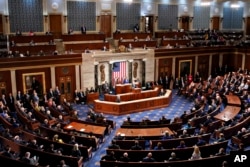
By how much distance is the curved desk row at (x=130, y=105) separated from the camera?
17.2 m

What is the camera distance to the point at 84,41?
75.7ft

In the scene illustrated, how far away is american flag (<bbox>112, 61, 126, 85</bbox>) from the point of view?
22.3m

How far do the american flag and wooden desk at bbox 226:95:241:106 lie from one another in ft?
26.8

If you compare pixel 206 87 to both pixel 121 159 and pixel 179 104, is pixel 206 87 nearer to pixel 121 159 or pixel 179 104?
pixel 179 104

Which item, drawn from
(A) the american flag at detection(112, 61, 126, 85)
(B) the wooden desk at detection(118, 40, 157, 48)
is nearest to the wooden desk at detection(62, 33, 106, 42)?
(B) the wooden desk at detection(118, 40, 157, 48)

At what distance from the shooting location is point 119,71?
2256cm

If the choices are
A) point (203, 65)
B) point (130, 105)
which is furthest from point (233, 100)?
point (203, 65)

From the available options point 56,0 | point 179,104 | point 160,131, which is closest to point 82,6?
point 56,0

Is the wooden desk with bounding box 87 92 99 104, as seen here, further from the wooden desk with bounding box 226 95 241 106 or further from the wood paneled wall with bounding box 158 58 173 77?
the wooden desk with bounding box 226 95 241 106

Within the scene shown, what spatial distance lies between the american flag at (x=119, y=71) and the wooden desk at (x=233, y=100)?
817 cm

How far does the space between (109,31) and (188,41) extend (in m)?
7.08

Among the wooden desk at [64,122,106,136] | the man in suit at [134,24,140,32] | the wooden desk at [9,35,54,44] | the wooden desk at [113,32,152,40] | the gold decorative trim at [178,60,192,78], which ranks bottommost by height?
the wooden desk at [64,122,106,136]

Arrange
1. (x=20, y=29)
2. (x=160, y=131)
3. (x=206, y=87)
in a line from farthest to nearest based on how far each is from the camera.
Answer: (x=20, y=29) < (x=206, y=87) < (x=160, y=131)

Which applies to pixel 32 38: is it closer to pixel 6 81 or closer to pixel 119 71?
pixel 6 81
